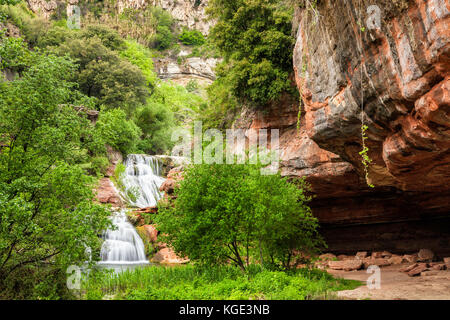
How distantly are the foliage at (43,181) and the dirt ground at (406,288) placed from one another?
23.9 ft

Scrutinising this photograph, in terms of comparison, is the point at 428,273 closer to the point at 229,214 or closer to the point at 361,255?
the point at 361,255

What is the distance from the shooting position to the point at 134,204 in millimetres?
25359

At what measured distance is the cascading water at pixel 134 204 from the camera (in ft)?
62.2

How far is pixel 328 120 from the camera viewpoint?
10562mm

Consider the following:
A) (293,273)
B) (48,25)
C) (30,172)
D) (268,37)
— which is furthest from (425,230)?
(48,25)

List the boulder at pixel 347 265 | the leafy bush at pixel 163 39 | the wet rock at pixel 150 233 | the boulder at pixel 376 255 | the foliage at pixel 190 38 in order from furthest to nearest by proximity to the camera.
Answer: the foliage at pixel 190 38
the leafy bush at pixel 163 39
the wet rock at pixel 150 233
the boulder at pixel 376 255
the boulder at pixel 347 265

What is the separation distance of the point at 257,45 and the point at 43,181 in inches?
537

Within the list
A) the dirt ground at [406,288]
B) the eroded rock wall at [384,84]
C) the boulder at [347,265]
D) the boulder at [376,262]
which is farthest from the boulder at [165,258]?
the eroded rock wall at [384,84]

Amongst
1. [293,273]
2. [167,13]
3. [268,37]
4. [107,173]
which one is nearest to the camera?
[293,273]

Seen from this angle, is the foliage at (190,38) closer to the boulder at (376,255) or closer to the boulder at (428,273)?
the boulder at (376,255)

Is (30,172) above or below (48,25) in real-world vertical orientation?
below

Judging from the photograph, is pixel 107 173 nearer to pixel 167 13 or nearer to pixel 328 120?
pixel 328 120
